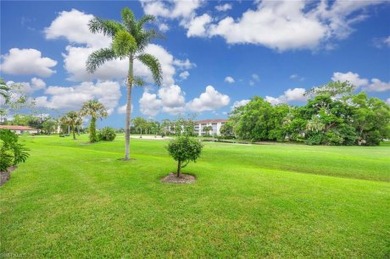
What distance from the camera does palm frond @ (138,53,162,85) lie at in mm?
18406

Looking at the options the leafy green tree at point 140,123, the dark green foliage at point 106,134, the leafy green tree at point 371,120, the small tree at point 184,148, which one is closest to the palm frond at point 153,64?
the small tree at point 184,148

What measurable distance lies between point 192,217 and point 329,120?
56.9 m

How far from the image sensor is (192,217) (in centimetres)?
716

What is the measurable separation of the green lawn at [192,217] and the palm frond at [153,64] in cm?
944

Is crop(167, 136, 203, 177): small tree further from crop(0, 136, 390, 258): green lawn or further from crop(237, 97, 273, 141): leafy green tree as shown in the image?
crop(237, 97, 273, 141): leafy green tree

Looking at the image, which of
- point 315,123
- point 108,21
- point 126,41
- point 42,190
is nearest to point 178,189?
point 42,190

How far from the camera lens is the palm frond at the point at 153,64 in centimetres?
1841

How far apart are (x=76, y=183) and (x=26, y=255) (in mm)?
5780

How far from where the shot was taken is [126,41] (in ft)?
52.3

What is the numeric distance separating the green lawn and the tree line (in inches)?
1929

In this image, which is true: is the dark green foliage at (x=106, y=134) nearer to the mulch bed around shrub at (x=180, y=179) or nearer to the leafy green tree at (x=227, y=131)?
the mulch bed around shrub at (x=180, y=179)

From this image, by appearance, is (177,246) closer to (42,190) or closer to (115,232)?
(115,232)

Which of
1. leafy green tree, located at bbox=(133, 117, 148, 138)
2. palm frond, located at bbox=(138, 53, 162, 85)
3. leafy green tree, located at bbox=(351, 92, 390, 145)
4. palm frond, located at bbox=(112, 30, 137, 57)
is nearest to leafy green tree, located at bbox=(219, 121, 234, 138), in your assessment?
leafy green tree, located at bbox=(351, 92, 390, 145)

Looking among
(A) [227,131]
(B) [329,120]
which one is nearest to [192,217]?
(B) [329,120]
